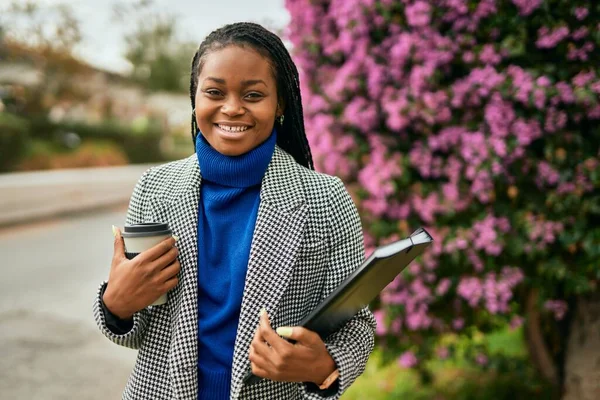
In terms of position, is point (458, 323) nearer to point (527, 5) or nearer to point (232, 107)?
point (527, 5)

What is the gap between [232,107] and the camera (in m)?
1.36

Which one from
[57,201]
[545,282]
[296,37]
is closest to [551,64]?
[545,282]

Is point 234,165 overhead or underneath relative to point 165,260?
overhead

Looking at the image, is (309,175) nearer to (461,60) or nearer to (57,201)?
(461,60)

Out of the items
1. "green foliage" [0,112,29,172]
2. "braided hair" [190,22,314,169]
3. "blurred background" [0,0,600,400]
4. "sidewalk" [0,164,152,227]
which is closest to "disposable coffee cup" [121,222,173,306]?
"braided hair" [190,22,314,169]

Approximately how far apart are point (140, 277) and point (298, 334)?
37 centimetres

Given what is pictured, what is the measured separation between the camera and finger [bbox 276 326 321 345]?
3.79 feet

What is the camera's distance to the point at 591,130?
239cm

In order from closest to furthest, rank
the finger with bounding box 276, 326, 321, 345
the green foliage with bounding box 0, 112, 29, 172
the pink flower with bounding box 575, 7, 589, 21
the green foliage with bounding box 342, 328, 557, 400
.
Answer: the finger with bounding box 276, 326, 321, 345
the pink flower with bounding box 575, 7, 589, 21
the green foliage with bounding box 342, 328, 557, 400
the green foliage with bounding box 0, 112, 29, 172

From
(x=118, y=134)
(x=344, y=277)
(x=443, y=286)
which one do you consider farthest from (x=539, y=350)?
(x=118, y=134)

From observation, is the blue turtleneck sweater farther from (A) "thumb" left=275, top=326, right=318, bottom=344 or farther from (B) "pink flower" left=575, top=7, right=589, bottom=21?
(B) "pink flower" left=575, top=7, right=589, bottom=21

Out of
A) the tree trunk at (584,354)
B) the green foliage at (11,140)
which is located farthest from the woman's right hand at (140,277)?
the green foliage at (11,140)

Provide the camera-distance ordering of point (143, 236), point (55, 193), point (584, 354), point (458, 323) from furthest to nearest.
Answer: point (55, 193)
point (458, 323)
point (584, 354)
point (143, 236)

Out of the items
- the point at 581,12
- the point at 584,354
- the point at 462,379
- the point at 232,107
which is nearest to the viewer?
the point at 232,107
